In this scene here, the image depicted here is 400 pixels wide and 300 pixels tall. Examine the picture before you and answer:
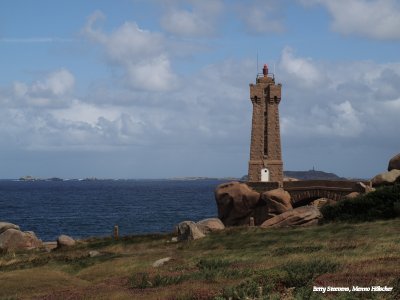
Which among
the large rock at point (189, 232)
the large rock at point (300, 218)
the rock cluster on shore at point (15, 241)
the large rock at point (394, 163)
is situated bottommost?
the rock cluster on shore at point (15, 241)

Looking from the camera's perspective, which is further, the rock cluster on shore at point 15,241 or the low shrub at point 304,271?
the rock cluster on shore at point 15,241

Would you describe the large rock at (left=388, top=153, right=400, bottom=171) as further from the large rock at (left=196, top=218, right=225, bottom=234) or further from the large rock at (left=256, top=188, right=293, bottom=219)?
the large rock at (left=196, top=218, right=225, bottom=234)

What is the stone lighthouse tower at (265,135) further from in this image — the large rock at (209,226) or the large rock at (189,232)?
the large rock at (189,232)

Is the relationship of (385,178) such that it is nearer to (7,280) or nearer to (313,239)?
(313,239)

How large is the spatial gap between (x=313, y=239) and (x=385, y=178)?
58.4ft

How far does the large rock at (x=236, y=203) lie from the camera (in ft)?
183

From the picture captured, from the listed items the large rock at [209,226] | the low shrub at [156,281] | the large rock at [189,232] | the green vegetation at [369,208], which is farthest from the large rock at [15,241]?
the low shrub at [156,281]

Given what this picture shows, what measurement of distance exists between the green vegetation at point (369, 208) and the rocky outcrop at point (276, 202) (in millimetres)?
12501

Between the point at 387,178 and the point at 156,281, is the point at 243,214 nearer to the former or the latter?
the point at 387,178

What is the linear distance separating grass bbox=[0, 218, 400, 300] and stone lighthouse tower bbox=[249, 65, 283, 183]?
2578 cm

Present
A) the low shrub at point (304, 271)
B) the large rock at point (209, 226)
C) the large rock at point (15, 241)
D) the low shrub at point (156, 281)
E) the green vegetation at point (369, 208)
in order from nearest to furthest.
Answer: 1. the low shrub at point (304, 271)
2. the low shrub at point (156, 281)
3. the green vegetation at point (369, 208)
4. the large rock at point (209, 226)
5. the large rock at point (15, 241)

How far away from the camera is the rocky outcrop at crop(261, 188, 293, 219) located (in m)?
52.9

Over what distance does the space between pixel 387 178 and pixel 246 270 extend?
97.1 feet

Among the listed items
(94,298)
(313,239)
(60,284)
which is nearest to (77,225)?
(313,239)
